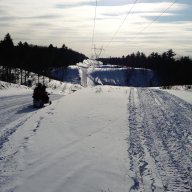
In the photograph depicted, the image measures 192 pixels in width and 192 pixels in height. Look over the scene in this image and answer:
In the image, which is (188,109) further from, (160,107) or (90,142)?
(90,142)

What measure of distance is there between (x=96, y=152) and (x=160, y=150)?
2074 millimetres

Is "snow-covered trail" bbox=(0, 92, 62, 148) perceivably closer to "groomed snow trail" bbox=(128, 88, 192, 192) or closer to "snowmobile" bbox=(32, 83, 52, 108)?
"snowmobile" bbox=(32, 83, 52, 108)

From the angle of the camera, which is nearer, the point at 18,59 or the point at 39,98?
the point at 39,98

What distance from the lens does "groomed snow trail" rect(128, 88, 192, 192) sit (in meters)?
7.94

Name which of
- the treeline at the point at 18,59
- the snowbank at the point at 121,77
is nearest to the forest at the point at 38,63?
the treeline at the point at 18,59

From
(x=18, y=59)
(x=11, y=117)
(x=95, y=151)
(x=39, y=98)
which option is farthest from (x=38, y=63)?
(x=95, y=151)

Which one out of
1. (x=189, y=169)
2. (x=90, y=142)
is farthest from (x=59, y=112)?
(x=189, y=169)

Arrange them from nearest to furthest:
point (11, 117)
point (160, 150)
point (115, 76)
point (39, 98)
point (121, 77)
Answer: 1. point (160, 150)
2. point (11, 117)
3. point (39, 98)
4. point (121, 77)
5. point (115, 76)

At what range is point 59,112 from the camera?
18.1 m

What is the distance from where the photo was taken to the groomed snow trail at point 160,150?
7.94 metres

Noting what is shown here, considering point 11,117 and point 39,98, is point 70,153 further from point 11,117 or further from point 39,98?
point 39,98

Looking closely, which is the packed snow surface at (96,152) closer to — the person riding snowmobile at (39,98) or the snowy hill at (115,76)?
the person riding snowmobile at (39,98)

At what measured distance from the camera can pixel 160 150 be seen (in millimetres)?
10711

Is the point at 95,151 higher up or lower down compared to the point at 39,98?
lower down
